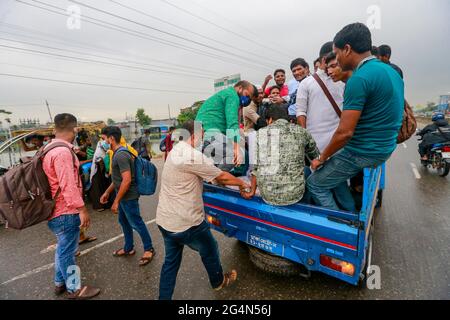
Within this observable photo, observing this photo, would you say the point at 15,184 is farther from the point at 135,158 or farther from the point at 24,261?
the point at 24,261

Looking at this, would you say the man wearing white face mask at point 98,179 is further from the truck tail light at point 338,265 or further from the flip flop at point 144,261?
the truck tail light at point 338,265

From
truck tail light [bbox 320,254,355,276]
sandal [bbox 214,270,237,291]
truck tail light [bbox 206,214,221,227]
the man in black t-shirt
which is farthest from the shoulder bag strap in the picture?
the man in black t-shirt

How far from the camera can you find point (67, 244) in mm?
2330

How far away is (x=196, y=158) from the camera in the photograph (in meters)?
1.88

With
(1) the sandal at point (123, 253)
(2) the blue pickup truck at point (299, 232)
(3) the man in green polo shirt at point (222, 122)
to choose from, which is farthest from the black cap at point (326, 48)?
(1) the sandal at point (123, 253)

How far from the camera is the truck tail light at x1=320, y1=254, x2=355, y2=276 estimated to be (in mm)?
1750

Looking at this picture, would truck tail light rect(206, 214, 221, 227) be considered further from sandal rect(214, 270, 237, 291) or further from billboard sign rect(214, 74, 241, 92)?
billboard sign rect(214, 74, 241, 92)

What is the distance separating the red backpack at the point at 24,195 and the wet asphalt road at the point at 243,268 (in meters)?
1.01

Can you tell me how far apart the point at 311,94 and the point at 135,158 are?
7.54ft

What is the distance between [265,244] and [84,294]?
201 centimetres

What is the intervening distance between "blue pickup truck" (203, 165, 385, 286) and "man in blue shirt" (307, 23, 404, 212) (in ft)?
0.67

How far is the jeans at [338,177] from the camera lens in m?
1.89
